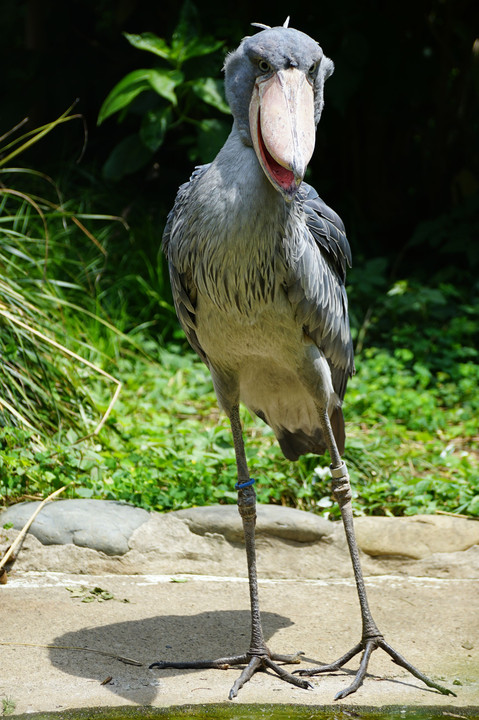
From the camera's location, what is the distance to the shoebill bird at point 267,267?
244 cm

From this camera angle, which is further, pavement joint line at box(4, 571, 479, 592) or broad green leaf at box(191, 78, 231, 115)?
broad green leaf at box(191, 78, 231, 115)

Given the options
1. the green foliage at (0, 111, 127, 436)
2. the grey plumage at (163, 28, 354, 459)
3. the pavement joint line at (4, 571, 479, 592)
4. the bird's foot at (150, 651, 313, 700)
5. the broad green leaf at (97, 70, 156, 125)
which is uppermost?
the broad green leaf at (97, 70, 156, 125)

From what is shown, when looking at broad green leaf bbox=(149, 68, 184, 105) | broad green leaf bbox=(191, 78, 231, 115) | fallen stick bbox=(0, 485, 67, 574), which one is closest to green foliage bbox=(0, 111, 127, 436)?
fallen stick bbox=(0, 485, 67, 574)

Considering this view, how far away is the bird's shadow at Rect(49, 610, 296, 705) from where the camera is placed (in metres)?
2.71

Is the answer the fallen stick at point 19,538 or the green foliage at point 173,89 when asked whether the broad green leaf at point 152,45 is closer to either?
the green foliage at point 173,89

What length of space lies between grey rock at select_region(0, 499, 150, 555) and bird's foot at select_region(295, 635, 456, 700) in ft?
3.43

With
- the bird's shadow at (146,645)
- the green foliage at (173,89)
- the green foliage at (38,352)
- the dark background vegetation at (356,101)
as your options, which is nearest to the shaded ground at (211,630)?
the bird's shadow at (146,645)

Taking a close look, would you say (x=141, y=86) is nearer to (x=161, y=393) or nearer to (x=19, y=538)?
(x=161, y=393)

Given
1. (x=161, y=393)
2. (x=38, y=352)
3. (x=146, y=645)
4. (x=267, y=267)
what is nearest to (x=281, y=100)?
(x=267, y=267)

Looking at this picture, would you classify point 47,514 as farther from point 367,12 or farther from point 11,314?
point 367,12

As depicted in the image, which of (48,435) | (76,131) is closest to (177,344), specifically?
(48,435)

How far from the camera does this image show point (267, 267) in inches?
103

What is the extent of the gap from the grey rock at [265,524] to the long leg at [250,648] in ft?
1.87

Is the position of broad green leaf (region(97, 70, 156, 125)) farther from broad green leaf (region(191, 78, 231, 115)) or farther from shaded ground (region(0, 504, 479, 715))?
shaded ground (region(0, 504, 479, 715))
